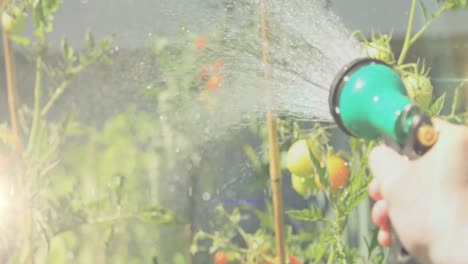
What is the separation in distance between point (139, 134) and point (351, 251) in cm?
24

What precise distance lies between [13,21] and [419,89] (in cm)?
39

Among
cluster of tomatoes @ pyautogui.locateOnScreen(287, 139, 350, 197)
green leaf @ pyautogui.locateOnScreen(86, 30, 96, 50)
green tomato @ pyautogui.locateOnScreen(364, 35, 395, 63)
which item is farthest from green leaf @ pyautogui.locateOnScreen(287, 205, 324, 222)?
green leaf @ pyautogui.locateOnScreen(86, 30, 96, 50)

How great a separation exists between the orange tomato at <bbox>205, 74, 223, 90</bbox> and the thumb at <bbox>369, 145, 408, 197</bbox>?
26 centimetres

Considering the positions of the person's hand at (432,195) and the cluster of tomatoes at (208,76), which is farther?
the cluster of tomatoes at (208,76)

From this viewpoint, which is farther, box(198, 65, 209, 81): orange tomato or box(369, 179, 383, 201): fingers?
box(198, 65, 209, 81): orange tomato

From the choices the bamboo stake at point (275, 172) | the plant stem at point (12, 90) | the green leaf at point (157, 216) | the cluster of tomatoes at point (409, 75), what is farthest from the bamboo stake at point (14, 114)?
the cluster of tomatoes at point (409, 75)

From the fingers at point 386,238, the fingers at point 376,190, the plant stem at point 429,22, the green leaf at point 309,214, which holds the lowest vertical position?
the fingers at point 386,238

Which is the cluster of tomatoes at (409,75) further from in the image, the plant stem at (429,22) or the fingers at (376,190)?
the fingers at (376,190)

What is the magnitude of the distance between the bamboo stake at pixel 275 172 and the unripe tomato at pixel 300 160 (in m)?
0.01

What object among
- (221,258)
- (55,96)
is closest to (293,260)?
(221,258)

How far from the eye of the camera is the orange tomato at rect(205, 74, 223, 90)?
0.61 metres

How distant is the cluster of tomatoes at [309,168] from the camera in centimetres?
57

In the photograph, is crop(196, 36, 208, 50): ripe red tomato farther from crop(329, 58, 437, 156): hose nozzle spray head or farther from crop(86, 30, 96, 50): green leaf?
crop(329, 58, 437, 156): hose nozzle spray head

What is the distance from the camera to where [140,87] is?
0.66 meters
